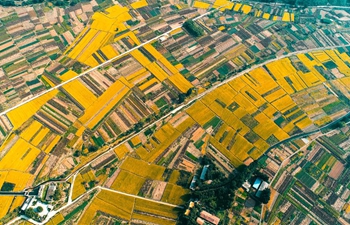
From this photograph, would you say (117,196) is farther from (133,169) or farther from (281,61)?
(281,61)

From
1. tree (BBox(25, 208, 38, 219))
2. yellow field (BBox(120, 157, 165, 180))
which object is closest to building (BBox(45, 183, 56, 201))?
tree (BBox(25, 208, 38, 219))

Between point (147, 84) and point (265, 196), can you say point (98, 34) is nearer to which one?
point (147, 84)

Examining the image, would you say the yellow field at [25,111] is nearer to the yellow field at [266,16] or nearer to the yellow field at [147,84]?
the yellow field at [147,84]

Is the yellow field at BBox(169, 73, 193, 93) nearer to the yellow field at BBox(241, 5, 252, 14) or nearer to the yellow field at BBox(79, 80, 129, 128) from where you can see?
the yellow field at BBox(79, 80, 129, 128)

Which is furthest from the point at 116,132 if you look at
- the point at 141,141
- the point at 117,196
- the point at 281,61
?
the point at 281,61

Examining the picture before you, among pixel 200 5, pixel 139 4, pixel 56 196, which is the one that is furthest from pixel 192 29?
pixel 56 196

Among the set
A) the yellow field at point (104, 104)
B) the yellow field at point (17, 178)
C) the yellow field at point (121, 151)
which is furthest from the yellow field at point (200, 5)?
the yellow field at point (17, 178)
